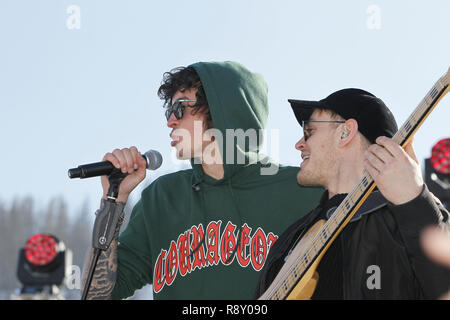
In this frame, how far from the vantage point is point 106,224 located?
137 inches

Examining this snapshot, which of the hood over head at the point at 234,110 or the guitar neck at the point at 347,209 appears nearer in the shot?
the guitar neck at the point at 347,209

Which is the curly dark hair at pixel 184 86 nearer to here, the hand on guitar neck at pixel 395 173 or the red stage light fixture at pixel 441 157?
the red stage light fixture at pixel 441 157

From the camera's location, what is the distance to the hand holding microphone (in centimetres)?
346

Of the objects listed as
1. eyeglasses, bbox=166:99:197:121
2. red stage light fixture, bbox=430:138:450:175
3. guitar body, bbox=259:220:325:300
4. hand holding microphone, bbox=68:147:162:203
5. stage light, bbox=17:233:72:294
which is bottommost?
stage light, bbox=17:233:72:294

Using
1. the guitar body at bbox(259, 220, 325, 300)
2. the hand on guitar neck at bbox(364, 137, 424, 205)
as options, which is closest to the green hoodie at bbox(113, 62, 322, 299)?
the guitar body at bbox(259, 220, 325, 300)

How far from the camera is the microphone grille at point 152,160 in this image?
3803 millimetres

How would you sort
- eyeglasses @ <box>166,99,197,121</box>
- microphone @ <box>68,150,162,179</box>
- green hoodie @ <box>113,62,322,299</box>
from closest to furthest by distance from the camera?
microphone @ <box>68,150,162,179</box> → green hoodie @ <box>113,62,322,299</box> → eyeglasses @ <box>166,99,197,121</box>

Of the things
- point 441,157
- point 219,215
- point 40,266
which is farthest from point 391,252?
point 40,266

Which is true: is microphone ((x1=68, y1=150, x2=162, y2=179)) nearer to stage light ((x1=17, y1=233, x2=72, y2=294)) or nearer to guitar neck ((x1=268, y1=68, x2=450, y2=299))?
guitar neck ((x1=268, y1=68, x2=450, y2=299))

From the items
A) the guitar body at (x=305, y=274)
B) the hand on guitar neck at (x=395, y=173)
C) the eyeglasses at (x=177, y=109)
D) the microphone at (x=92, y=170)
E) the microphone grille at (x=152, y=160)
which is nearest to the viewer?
the hand on guitar neck at (x=395, y=173)

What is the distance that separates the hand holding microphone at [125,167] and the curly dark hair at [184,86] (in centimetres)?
74

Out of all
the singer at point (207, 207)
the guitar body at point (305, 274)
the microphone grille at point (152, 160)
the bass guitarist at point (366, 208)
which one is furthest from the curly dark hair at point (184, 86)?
the guitar body at point (305, 274)

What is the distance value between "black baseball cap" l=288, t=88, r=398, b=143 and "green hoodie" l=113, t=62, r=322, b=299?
0.83 meters

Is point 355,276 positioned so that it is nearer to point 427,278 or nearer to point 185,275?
point 427,278
